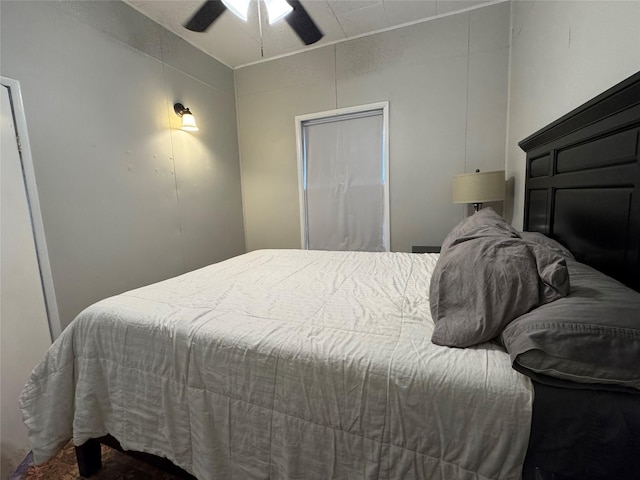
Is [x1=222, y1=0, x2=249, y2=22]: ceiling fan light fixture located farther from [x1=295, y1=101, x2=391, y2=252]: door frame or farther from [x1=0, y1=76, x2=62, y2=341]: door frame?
[x1=295, y1=101, x2=391, y2=252]: door frame

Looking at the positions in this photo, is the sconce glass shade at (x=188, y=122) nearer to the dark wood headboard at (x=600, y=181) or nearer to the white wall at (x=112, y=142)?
the white wall at (x=112, y=142)

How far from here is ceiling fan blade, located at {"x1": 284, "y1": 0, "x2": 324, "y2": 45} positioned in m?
1.72

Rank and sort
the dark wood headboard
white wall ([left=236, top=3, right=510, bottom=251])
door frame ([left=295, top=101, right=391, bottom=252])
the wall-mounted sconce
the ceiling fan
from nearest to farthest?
the dark wood headboard
the ceiling fan
white wall ([left=236, top=3, right=510, bottom=251])
the wall-mounted sconce
door frame ([left=295, top=101, right=391, bottom=252])

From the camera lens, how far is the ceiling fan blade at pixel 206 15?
5.64 feet

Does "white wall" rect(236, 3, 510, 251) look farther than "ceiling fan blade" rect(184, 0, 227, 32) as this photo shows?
Yes

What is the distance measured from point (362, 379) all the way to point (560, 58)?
197cm

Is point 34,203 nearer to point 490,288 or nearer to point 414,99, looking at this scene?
point 490,288

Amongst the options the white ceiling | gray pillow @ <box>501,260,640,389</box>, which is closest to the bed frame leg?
gray pillow @ <box>501,260,640,389</box>

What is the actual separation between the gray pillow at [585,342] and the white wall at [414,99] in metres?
2.33

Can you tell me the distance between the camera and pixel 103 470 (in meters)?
1.39

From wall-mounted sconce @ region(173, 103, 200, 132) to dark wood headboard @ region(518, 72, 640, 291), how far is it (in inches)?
112

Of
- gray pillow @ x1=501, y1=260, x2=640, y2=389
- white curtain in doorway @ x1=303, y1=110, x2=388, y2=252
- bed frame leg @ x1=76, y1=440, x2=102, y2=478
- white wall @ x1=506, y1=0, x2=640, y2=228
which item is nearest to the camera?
gray pillow @ x1=501, y1=260, x2=640, y2=389

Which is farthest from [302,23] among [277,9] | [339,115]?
[339,115]

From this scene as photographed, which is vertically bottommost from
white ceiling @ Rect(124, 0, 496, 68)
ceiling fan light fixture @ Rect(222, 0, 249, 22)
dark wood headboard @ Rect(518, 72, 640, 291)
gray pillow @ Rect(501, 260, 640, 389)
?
gray pillow @ Rect(501, 260, 640, 389)
